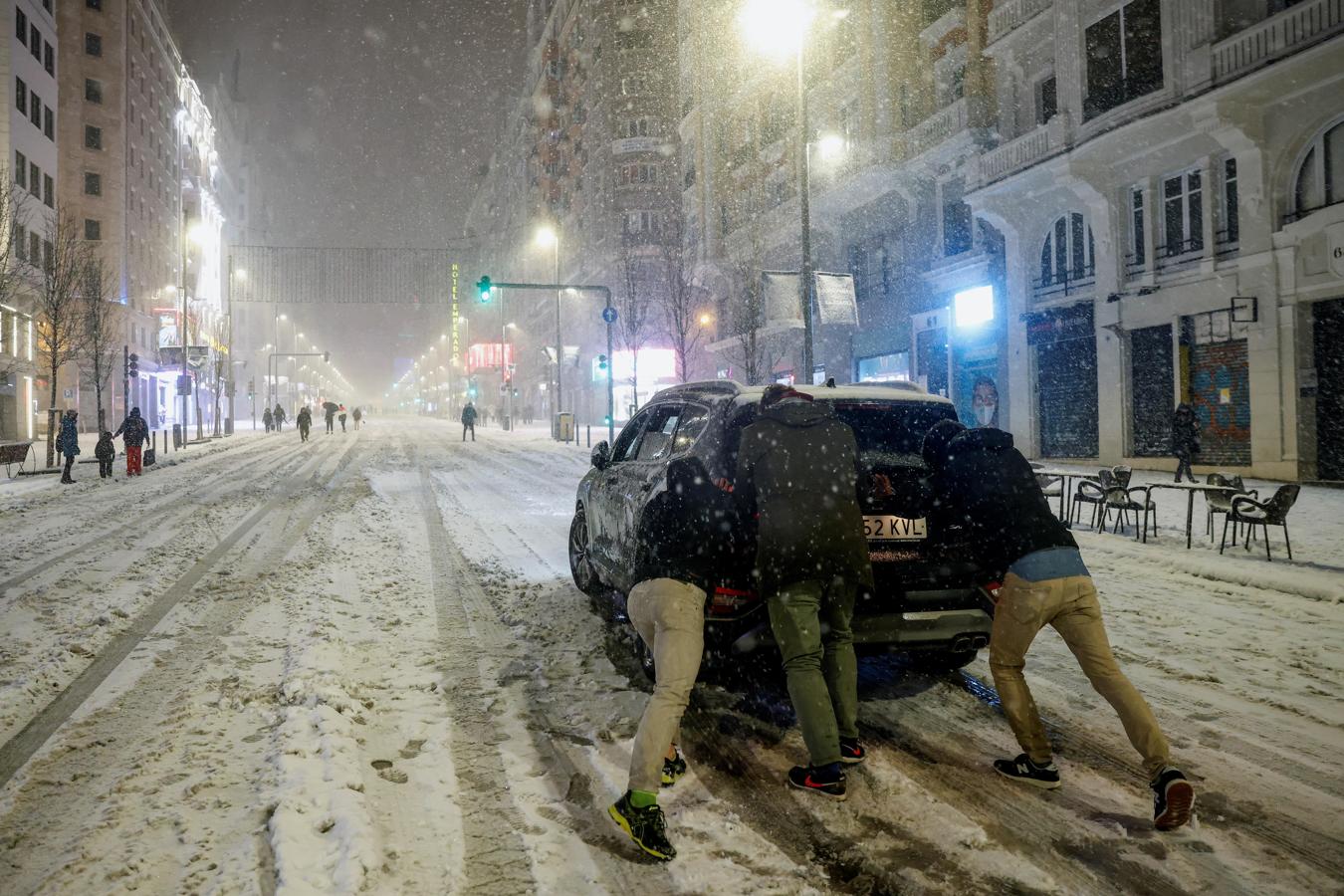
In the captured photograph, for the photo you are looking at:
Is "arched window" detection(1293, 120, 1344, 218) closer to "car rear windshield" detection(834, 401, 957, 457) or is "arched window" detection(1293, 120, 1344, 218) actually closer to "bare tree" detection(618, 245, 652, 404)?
"car rear windshield" detection(834, 401, 957, 457)

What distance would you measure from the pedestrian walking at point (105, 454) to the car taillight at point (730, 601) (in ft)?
66.5

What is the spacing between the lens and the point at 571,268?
75062 mm

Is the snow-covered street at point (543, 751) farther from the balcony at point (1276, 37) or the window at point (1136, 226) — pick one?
the window at point (1136, 226)

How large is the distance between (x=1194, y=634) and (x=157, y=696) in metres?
6.78

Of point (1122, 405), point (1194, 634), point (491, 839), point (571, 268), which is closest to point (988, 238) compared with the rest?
point (1122, 405)

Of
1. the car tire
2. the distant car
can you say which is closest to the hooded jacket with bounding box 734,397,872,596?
the distant car

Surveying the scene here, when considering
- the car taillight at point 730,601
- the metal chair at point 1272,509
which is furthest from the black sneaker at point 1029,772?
the metal chair at point 1272,509

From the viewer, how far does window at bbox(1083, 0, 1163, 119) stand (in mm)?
19516

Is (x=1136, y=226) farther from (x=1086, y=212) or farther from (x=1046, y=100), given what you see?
(x=1046, y=100)

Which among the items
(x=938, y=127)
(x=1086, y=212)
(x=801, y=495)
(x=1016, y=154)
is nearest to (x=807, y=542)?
(x=801, y=495)

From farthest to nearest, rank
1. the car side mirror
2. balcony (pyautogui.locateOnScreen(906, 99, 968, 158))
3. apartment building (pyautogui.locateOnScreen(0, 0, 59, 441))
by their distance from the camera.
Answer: apartment building (pyautogui.locateOnScreen(0, 0, 59, 441)), balcony (pyautogui.locateOnScreen(906, 99, 968, 158)), the car side mirror

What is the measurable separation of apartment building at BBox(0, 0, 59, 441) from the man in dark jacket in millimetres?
40604

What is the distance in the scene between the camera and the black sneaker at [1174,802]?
3.20m

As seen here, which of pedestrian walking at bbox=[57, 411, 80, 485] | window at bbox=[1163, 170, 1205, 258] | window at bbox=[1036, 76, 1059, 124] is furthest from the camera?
window at bbox=[1036, 76, 1059, 124]
